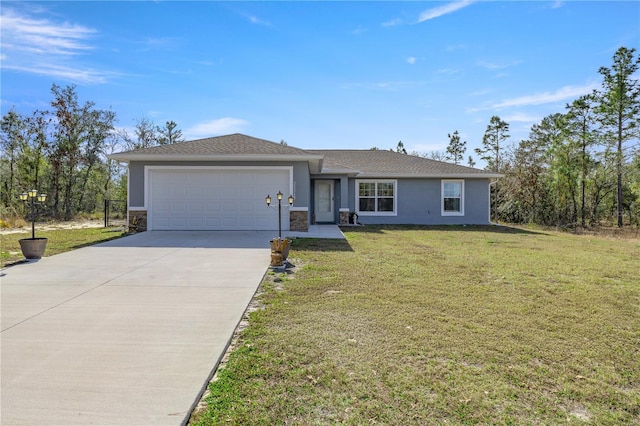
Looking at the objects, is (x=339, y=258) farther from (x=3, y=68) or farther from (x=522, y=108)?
(x=522, y=108)

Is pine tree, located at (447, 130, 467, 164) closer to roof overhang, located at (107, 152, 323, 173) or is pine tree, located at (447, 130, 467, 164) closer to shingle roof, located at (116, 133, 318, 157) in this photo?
shingle roof, located at (116, 133, 318, 157)

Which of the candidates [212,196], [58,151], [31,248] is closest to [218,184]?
[212,196]

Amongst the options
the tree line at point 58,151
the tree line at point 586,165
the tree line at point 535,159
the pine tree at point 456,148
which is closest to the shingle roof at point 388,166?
the tree line at point 586,165

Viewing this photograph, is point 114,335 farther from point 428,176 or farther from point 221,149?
point 428,176

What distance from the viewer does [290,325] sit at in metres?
3.54

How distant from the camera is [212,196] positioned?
12047 millimetres

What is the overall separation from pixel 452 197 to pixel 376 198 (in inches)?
147

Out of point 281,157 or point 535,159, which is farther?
point 535,159

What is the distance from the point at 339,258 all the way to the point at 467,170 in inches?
453

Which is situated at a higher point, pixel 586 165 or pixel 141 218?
pixel 586 165

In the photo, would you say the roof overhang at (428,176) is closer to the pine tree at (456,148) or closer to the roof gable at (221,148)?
the roof gable at (221,148)

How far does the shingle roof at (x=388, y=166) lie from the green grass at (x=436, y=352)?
10.5m

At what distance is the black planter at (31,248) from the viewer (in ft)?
22.6

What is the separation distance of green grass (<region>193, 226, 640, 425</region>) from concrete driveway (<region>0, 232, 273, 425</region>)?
14.1 inches
